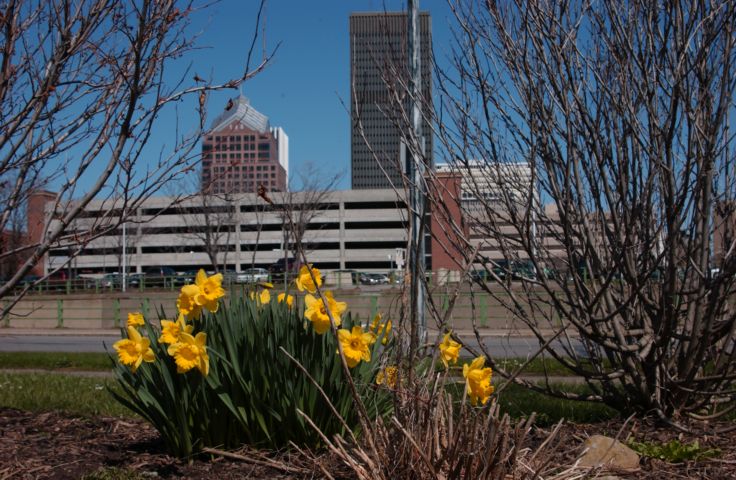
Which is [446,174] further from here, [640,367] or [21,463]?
[21,463]

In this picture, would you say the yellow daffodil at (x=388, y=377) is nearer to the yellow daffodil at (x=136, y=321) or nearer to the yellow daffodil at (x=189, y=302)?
the yellow daffodil at (x=189, y=302)

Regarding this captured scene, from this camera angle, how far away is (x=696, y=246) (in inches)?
180

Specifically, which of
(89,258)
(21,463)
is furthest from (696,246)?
(89,258)

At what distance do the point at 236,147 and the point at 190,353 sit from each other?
7.86 m

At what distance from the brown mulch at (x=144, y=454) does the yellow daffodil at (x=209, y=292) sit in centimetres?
85

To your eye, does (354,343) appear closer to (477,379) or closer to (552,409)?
(477,379)

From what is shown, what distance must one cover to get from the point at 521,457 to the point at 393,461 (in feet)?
2.00

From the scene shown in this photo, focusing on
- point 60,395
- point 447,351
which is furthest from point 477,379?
point 60,395

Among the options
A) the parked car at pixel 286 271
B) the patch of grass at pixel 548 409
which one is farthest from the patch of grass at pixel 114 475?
the patch of grass at pixel 548 409

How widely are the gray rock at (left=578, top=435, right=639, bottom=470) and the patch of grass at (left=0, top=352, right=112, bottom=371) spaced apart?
9.51m

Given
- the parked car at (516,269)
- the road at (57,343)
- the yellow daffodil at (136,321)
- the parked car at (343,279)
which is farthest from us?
the parked car at (343,279)

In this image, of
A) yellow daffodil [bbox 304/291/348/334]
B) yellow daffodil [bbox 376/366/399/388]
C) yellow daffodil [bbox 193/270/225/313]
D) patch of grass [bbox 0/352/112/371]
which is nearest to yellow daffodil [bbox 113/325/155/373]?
yellow daffodil [bbox 193/270/225/313]

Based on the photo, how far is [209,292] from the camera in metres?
4.02

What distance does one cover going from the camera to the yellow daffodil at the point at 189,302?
3.95m
